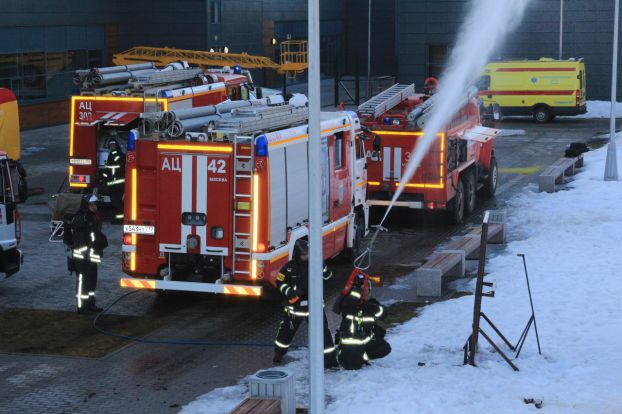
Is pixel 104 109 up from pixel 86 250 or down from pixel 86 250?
up

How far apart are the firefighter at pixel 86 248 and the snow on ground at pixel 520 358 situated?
395 centimetres

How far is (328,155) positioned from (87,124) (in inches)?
343

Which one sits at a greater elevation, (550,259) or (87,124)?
(87,124)

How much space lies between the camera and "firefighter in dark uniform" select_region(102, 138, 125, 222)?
25875 mm

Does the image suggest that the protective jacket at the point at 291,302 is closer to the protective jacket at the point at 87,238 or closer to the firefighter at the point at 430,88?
the protective jacket at the point at 87,238

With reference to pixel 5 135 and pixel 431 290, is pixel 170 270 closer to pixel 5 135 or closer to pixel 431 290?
pixel 431 290

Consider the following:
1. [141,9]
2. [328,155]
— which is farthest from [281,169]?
[141,9]

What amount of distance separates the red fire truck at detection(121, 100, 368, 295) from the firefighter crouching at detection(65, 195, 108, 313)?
0.48m

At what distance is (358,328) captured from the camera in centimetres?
1493

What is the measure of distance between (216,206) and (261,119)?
5.02ft

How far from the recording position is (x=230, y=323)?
17734 mm

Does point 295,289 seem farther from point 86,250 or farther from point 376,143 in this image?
point 376,143

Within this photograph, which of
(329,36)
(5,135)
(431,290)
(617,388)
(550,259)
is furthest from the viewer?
(329,36)

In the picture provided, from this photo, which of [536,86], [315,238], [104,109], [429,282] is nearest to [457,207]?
[429,282]
